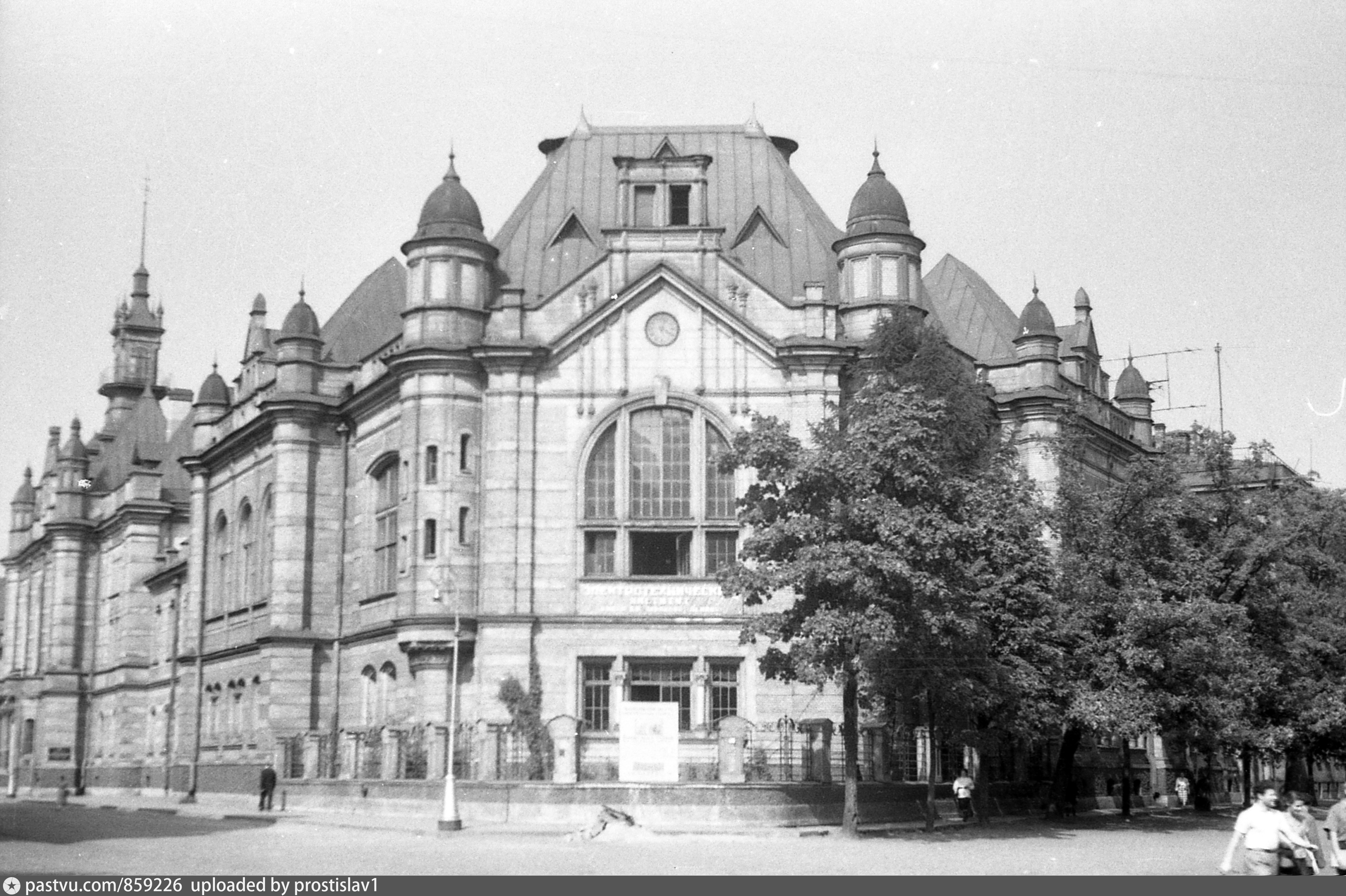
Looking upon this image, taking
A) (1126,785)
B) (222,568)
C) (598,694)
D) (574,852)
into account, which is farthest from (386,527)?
(574,852)

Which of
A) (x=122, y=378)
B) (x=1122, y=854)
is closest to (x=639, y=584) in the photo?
(x=1122, y=854)

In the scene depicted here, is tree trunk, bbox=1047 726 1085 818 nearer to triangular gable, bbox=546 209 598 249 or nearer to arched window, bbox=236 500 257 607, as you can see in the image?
triangular gable, bbox=546 209 598 249

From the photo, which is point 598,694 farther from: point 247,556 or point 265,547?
point 247,556

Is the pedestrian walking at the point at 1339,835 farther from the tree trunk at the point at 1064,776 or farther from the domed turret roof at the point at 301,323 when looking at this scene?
the domed turret roof at the point at 301,323

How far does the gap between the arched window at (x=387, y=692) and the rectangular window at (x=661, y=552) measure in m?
8.58

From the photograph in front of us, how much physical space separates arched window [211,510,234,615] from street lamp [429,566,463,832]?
60.3ft

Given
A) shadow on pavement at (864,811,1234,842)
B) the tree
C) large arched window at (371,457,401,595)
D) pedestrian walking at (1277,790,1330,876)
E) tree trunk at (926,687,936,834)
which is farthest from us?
large arched window at (371,457,401,595)

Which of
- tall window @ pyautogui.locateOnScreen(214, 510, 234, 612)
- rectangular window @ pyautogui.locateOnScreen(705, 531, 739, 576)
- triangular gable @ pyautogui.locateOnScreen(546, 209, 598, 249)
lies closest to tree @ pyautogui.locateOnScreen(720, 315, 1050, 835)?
rectangular window @ pyautogui.locateOnScreen(705, 531, 739, 576)

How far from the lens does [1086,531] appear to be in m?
45.3

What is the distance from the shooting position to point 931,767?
137ft

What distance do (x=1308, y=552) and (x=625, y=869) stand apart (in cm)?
3132

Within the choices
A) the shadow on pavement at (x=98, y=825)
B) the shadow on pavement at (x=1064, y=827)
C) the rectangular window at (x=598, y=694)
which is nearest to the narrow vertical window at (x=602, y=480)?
the rectangular window at (x=598, y=694)

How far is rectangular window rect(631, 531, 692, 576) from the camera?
50.5 m

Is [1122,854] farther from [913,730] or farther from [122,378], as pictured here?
[122,378]
